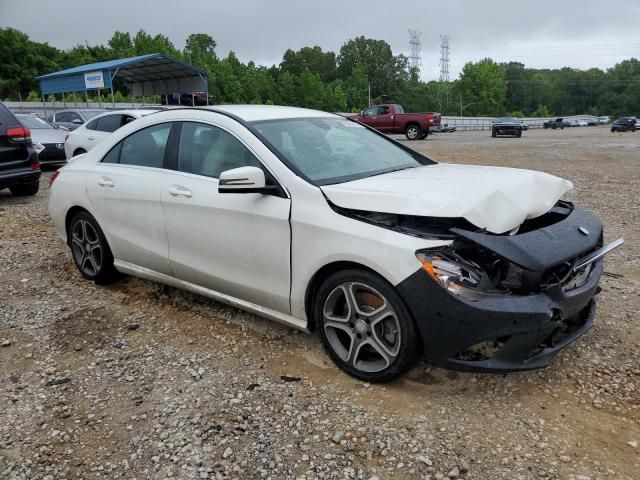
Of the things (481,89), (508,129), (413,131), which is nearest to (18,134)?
(413,131)

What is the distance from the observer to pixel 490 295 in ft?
8.75

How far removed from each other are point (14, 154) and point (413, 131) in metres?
20.7

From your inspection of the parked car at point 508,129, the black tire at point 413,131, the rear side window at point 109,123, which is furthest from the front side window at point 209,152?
the parked car at point 508,129

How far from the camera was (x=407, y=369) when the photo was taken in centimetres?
292

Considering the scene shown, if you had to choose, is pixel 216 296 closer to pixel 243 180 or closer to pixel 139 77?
pixel 243 180

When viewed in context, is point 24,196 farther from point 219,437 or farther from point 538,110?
point 538,110

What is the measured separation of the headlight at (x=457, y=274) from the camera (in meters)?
2.67

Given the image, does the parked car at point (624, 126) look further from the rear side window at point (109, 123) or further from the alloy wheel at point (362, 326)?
the alloy wheel at point (362, 326)

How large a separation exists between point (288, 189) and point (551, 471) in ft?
6.65

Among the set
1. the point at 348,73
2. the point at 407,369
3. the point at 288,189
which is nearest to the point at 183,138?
the point at 288,189

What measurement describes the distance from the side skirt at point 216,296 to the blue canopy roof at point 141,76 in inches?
906

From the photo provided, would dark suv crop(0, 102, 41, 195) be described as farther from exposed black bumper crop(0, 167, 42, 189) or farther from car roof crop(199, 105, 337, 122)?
car roof crop(199, 105, 337, 122)

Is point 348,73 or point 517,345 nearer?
point 517,345

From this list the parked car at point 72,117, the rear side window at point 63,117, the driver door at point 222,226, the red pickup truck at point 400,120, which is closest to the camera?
the driver door at point 222,226
